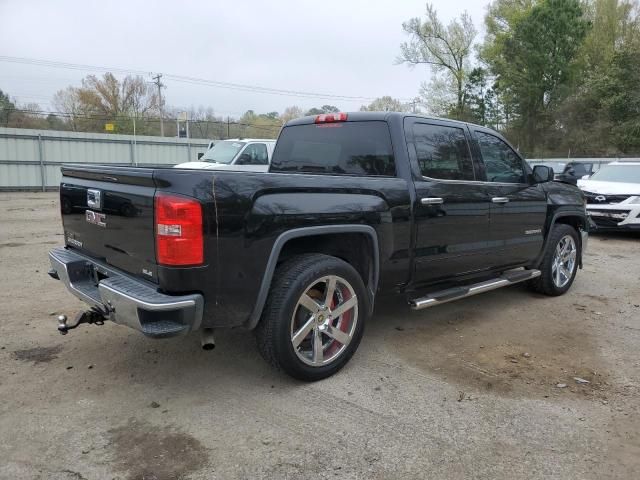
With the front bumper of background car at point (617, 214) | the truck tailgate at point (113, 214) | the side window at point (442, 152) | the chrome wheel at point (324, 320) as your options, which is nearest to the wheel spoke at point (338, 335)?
the chrome wheel at point (324, 320)

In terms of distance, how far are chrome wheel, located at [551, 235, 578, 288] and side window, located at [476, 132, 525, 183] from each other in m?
1.12

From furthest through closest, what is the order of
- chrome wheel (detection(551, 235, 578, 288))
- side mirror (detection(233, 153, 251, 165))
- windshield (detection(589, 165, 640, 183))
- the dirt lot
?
side mirror (detection(233, 153, 251, 165))
windshield (detection(589, 165, 640, 183))
chrome wheel (detection(551, 235, 578, 288))
the dirt lot

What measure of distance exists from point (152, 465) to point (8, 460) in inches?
29.5

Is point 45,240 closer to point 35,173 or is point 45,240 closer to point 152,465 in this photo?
point 152,465

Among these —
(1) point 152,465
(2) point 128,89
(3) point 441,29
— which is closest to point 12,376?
(1) point 152,465

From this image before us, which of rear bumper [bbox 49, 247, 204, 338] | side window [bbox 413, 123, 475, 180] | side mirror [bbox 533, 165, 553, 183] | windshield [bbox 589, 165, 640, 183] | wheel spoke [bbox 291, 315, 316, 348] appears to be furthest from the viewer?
windshield [bbox 589, 165, 640, 183]

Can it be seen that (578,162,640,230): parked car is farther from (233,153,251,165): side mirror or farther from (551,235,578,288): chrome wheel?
(233,153,251,165): side mirror

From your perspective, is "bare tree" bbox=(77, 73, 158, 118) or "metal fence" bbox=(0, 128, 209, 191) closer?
"metal fence" bbox=(0, 128, 209, 191)

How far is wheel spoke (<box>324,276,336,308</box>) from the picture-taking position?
11.7 feet

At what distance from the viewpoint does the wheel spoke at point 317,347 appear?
3.55 m

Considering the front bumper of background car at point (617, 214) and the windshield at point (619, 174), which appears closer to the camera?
the front bumper of background car at point (617, 214)

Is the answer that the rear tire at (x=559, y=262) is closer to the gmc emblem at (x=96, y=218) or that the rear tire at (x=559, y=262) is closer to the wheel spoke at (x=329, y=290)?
the wheel spoke at (x=329, y=290)

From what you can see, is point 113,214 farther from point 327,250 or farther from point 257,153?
point 257,153

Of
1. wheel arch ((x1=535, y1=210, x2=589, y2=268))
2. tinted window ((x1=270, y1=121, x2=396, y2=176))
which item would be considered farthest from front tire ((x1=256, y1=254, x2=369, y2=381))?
wheel arch ((x1=535, y1=210, x2=589, y2=268))
